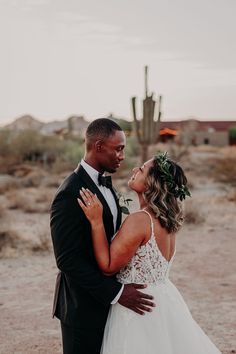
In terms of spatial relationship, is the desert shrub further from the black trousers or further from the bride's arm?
the bride's arm

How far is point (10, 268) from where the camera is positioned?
1120cm

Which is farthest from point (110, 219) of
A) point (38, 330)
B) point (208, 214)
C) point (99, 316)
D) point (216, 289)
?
point (208, 214)

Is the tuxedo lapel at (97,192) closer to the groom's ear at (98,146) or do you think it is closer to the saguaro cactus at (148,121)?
the groom's ear at (98,146)

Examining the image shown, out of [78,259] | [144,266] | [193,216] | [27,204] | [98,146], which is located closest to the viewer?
[78,259]

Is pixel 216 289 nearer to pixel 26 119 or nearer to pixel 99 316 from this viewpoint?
pixel 99 316

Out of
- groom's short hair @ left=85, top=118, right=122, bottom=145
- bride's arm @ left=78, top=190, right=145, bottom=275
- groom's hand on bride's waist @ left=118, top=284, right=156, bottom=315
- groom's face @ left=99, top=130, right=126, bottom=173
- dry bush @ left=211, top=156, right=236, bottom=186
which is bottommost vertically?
dry bush @ left=211, top=156, right=236, bottom=186

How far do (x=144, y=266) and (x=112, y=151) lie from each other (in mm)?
767

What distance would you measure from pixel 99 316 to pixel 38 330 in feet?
12.3

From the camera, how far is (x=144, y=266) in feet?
13.7

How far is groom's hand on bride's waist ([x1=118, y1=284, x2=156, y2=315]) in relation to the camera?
161 inches

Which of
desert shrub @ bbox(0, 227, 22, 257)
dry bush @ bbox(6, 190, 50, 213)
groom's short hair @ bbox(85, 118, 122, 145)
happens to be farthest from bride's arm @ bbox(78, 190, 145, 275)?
dry bush @ bbox(6, 190, 50, 213)

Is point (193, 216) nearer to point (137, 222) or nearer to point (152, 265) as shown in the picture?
point (152, 265)

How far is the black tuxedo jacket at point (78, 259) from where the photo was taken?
155 inches

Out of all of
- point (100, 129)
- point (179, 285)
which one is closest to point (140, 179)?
point (100, 129)
